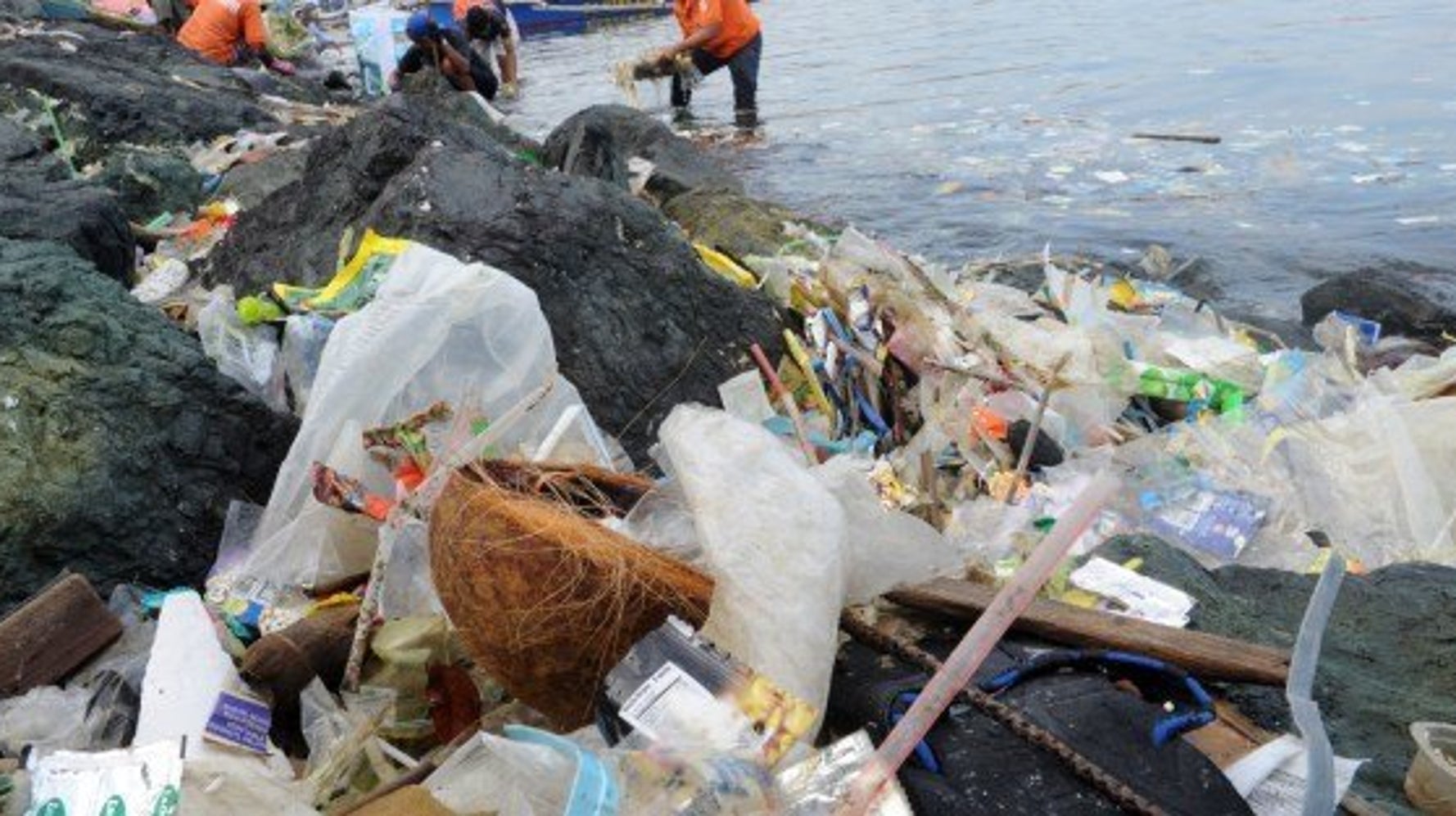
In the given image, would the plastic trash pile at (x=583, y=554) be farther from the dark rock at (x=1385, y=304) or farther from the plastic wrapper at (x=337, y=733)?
the dark rock at (x=1385, y=304)

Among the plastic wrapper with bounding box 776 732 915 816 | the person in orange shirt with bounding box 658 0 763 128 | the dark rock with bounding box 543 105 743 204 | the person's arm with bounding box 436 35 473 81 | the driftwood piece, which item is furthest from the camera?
the person in orange shirt with bounding box 658 0 763 128

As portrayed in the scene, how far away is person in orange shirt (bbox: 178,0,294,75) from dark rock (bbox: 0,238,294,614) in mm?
10250

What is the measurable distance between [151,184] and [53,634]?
444cm

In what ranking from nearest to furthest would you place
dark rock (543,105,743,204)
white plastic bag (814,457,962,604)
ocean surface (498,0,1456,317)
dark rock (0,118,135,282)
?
white plastic bag (814,457,962,604)
dark rock (0,118,135,282)
dark rock (543,105,743,204)
ocean surface (498,0,1456,317)

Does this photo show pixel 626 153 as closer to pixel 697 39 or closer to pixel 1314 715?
pixel 697 39

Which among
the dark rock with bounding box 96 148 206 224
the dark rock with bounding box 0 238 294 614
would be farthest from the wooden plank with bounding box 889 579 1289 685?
the dark rock with bounding box 96 148 206 224

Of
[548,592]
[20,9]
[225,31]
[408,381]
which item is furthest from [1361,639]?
[20,9]

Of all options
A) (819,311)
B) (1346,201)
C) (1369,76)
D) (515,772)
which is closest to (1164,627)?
(515,772)

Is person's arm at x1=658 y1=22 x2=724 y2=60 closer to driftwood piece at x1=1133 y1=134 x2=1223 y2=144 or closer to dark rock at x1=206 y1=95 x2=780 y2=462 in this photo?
driftwood piece at x1=1133 y1=134 x2=1223 y2=144

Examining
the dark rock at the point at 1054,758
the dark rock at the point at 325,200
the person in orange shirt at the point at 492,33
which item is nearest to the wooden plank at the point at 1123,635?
the dark rock at the point at 1054,758

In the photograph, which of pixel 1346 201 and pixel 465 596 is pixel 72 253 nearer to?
pixel 465 596

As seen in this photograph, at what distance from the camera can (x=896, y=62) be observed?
16.7 m

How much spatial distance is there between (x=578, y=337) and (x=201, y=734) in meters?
1.97

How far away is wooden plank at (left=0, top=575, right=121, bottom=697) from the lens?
2.23 metres
